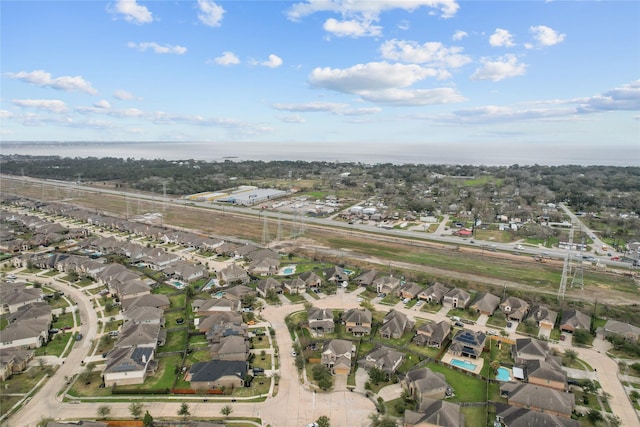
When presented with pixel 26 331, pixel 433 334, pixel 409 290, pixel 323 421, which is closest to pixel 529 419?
pixel 433 334

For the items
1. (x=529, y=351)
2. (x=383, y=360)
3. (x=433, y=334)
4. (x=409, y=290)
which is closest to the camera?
(x=383, y=360)

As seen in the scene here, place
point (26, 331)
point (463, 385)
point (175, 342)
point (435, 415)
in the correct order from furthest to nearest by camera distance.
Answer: point (175, 342)
point (26, 331)
point (463, 385)
point (435, 415)

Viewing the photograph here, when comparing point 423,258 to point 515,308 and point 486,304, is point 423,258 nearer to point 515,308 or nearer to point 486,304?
point 486,304

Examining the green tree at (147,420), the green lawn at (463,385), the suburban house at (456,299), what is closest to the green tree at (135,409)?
the green tree at (147,420)

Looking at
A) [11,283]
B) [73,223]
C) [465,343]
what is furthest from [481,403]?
[73,223]

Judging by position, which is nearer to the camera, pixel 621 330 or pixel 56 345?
pixel 56 345

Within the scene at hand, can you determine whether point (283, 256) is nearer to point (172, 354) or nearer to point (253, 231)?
point (253, 231)
